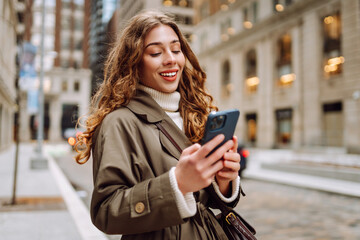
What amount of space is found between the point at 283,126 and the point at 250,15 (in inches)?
503

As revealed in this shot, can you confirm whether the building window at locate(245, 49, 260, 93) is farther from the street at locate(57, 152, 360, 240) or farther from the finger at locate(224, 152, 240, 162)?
the finger at locate(224, 152, 240, 162)

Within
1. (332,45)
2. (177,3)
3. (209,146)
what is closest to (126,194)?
(209,146)

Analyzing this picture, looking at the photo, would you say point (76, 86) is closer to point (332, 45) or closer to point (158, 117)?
point (332, 45)

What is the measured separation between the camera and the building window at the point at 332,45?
81.7 feet

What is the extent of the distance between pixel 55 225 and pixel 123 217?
5.01 metres

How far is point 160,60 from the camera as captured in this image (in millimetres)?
1750

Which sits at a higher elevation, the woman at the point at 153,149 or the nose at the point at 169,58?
the nose at the point at 169,58

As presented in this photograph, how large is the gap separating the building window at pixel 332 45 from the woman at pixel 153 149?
25.9m

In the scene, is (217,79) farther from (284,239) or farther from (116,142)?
(116,142)

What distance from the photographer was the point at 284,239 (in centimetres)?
562

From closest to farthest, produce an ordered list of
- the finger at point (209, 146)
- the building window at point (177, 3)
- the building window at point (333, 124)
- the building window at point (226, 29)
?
1. the finger at point (209, 146)
2. the building window at point (333, 124)
3. the building window at point (226, 29)
4. the building window at point (177, 3)

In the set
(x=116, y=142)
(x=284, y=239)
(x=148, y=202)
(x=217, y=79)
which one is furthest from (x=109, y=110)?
(x=217, y=79)

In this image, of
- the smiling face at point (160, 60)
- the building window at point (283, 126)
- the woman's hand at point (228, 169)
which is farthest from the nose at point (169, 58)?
the building window at point (283, 126)

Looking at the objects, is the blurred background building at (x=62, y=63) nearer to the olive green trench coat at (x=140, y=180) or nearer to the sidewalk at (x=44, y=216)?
the sidewalk at (x=44, y=216)
